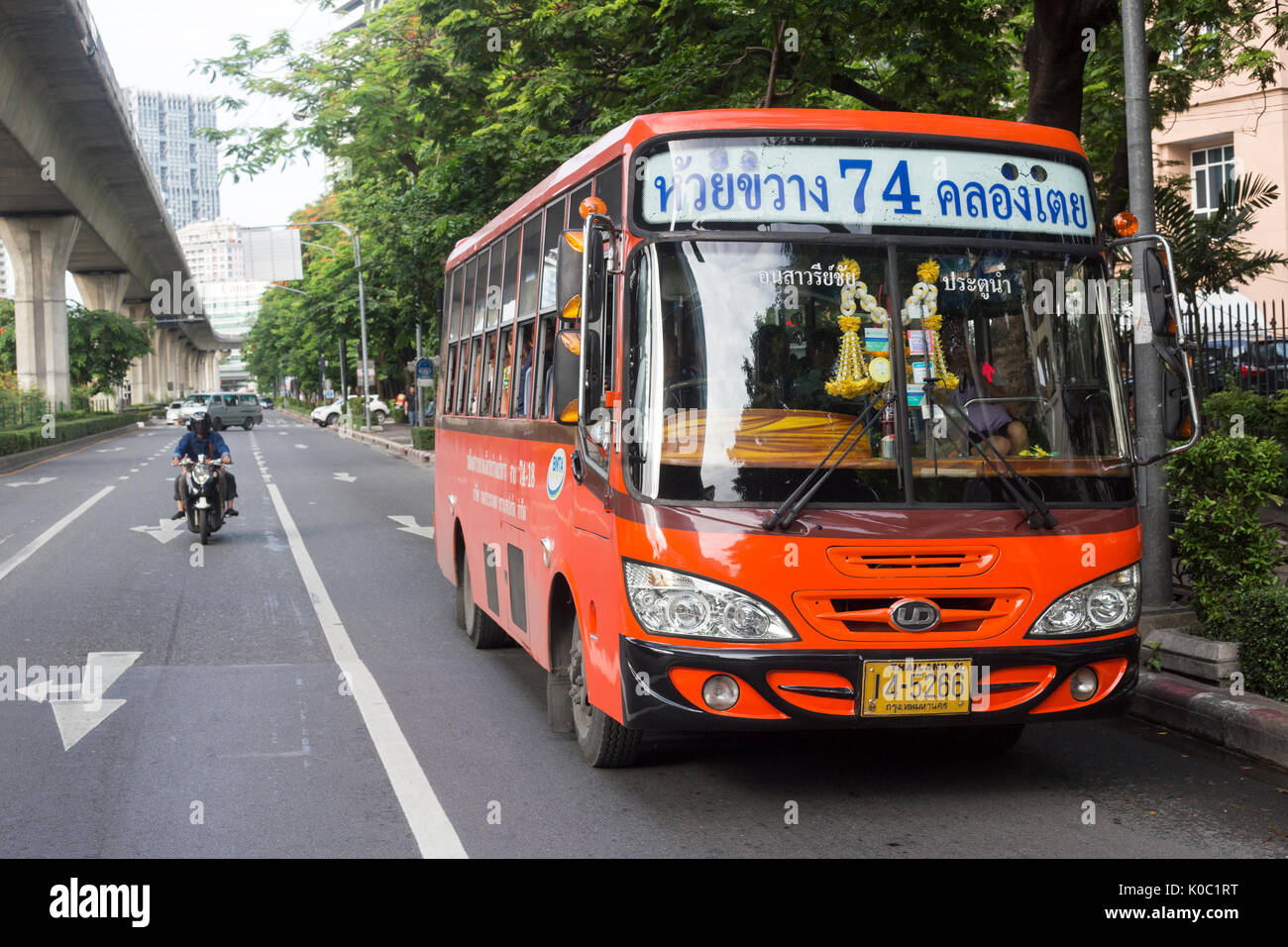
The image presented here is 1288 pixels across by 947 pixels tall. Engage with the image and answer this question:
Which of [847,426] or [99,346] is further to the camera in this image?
[99,346]

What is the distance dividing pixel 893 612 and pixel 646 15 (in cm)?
1149

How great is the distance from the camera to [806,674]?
5695 millimetres

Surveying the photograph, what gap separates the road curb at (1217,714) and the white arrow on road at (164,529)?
41.2 feet

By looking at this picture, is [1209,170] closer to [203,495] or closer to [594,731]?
[203,495]

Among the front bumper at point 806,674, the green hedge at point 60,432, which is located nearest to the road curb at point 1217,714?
the front bumper at point 806,674

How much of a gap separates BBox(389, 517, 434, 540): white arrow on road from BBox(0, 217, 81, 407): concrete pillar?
33.4 meters

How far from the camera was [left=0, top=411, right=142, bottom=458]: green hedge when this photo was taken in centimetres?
3616

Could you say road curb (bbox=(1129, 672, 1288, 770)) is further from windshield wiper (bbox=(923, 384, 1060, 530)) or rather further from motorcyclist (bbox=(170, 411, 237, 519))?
motorcyclist (bbox=(170, 411, 237, 519))

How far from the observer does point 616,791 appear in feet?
20.9

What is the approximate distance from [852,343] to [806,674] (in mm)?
1331

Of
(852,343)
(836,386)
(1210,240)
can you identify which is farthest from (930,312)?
(1210,240)

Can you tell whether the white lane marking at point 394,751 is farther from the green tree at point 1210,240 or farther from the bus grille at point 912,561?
the green tree at point 1210,240

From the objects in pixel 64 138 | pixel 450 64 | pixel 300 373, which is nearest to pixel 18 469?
pixel 64 138

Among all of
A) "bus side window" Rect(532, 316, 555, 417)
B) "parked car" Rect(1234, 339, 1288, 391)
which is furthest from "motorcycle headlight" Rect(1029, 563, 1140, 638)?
"parked car" Rect(1234, 339, 1288, 391)
